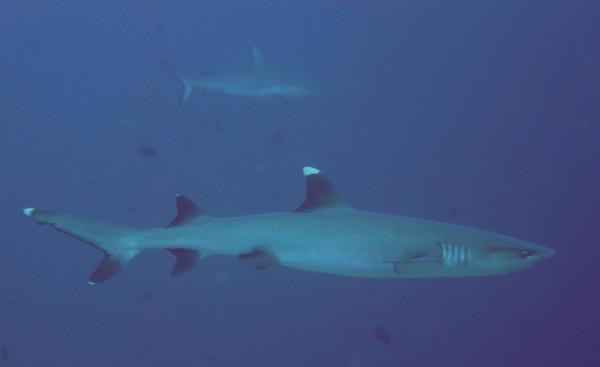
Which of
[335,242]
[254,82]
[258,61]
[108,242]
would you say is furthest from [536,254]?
[258,61]

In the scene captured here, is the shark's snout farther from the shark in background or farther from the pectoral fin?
the shark in background

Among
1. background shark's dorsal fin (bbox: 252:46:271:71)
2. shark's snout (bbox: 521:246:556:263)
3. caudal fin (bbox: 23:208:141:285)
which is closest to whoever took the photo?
shark's snout (bbox: 521:246:556:263)

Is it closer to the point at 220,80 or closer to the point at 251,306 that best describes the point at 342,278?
the point at 251,306

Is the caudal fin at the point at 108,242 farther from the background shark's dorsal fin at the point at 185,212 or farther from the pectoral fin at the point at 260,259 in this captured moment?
the pectoral fin at the point at 260,259

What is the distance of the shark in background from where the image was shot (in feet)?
38.5

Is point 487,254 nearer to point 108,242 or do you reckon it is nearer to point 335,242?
point 335,242

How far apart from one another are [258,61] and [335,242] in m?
9.19

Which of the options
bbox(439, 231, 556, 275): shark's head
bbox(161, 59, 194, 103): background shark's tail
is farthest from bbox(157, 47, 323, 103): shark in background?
bbox(439, 231, 556, 275): shark's head

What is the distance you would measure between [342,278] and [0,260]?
330 inches

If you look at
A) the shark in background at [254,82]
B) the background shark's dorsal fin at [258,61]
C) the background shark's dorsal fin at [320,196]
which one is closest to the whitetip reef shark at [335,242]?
the background shark's dorsal fin at [320,196]

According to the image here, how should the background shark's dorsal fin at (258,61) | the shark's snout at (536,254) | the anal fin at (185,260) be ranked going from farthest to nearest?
the background shark's dorsal fin at (258,61) → the anal fin at (185,260) → the shark's snout at (536,254)

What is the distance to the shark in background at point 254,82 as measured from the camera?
11.7m

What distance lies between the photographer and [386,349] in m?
10.4

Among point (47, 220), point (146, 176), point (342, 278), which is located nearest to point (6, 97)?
point (146, 176)
